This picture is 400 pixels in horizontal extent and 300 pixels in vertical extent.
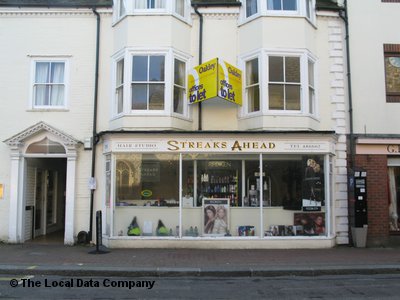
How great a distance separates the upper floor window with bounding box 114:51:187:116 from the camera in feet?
40.8

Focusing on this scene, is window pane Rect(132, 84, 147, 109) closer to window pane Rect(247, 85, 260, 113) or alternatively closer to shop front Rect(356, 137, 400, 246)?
window pane Rect(247, 85, 260, 113)

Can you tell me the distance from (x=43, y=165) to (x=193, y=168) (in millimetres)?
5561

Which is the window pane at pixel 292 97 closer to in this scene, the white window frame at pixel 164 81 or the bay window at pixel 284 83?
the bay window at pixel 284 83

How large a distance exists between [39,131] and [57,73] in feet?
6.52

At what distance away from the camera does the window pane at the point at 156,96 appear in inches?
492

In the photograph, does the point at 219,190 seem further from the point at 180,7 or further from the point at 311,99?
the point at 180,7

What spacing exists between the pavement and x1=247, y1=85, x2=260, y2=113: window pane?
426 cm

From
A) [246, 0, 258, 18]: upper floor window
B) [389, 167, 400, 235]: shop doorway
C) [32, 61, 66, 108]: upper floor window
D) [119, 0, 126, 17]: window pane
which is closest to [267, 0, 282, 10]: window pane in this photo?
[246, 0, 258, 18]: upper floor window

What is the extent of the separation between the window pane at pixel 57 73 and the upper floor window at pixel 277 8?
612 centimetres

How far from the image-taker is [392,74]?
13.5 metres

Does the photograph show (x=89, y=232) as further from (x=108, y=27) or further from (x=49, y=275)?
(x=108, y=27)

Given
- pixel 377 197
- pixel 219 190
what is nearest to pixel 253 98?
pixel 219 190

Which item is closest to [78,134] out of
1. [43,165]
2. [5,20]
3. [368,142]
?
[43,165]

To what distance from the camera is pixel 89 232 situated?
41.6 feet
